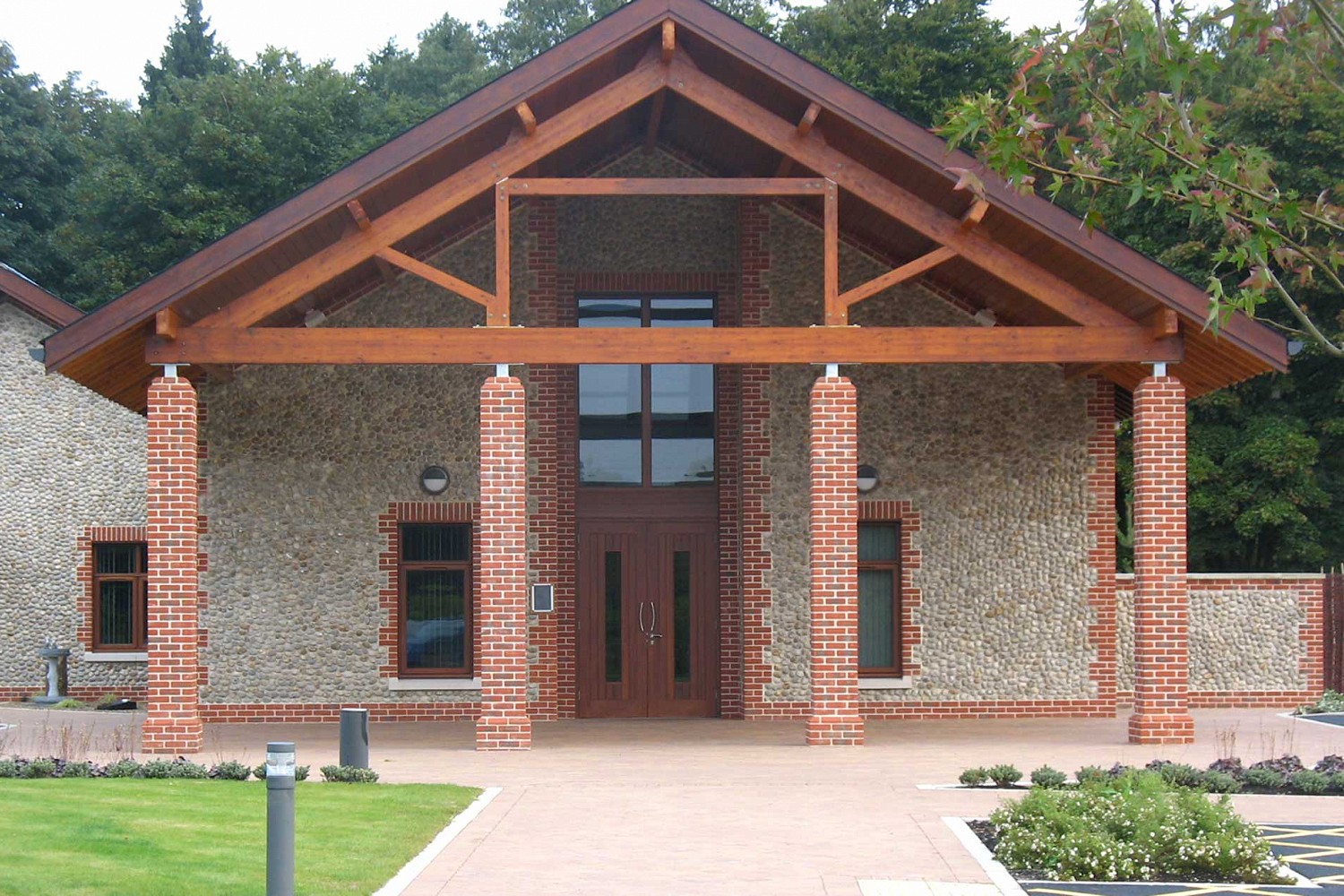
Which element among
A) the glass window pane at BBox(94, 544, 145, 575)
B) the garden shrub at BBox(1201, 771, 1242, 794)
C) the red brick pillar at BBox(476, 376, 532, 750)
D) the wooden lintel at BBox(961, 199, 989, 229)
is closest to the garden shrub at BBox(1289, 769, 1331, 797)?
the garden shrub at BBox(1201, 771, 1242, 794)

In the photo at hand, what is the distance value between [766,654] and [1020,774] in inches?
254

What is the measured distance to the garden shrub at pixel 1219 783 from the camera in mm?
12352

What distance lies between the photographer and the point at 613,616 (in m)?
19.6

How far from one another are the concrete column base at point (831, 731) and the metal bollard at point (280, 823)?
28.2 feet

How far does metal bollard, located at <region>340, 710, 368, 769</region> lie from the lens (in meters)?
13.5

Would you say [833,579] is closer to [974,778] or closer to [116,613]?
[974,778]

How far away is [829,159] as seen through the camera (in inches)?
627

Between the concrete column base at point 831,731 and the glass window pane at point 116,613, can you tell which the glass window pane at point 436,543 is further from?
the glass window pane at point 116,613

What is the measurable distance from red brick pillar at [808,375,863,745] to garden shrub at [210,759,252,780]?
5.41m

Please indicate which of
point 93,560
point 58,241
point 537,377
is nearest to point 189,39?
point 58,241

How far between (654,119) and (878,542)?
18.3ft

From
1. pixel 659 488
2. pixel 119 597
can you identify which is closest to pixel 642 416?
pixel 659 488

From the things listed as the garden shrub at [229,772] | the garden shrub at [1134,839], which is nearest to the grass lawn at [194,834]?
the garden shrub at [229,772]

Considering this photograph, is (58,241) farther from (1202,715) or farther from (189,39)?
(1202,715)
